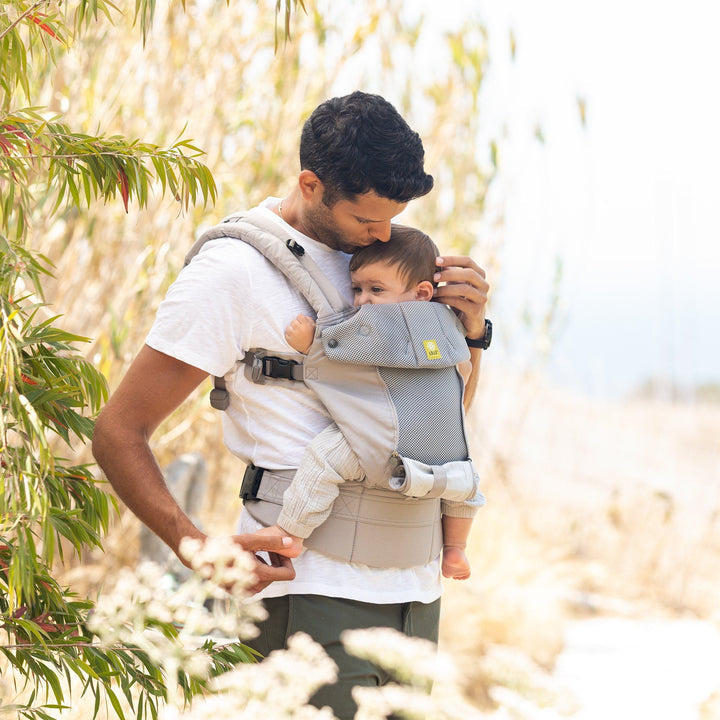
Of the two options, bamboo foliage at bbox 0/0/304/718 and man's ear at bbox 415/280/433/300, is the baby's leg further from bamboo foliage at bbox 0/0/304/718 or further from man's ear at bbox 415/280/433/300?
bamboo foliage at bbox 0/0/304/718

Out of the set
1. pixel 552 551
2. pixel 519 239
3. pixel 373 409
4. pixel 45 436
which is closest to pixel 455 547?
pixel 373 409

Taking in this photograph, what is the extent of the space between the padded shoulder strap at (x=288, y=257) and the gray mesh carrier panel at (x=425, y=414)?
16cm

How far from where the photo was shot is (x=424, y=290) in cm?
179

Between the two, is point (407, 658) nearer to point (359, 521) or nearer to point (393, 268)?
point (359, 521)

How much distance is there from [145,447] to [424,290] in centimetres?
63

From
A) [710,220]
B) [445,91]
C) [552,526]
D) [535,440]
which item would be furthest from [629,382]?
[445,91]

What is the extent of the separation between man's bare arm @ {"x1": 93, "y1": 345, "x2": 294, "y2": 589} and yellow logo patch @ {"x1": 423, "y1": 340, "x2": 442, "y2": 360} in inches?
16.0

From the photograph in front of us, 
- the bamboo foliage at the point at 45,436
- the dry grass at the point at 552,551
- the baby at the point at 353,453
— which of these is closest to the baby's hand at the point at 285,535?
the baby at the point at 353,453

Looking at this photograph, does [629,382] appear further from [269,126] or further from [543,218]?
[269,126]

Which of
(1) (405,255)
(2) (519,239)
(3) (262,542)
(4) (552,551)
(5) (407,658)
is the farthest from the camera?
(4) (552,551)

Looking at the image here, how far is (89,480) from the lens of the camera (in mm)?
1420

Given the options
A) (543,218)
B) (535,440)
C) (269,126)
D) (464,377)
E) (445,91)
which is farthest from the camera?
(535,440)

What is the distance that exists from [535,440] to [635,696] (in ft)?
15.0

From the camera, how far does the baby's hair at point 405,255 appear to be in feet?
5.50
